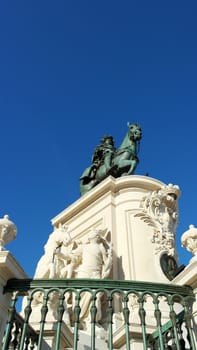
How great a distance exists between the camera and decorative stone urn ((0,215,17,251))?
15.2 ft

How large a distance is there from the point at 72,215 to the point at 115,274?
3282 mm

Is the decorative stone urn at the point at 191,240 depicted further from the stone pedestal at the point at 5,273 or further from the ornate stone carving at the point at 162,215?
the ornate stone carving at the point at 162,215

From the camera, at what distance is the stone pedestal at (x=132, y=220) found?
8.52 metres

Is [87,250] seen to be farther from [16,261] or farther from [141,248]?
[16,261]

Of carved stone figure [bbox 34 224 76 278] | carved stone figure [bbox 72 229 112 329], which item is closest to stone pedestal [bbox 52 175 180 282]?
carved stone figure [bbox 72 229 112 329]

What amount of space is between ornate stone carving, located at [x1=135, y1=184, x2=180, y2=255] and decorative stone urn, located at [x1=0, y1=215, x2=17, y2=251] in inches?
193

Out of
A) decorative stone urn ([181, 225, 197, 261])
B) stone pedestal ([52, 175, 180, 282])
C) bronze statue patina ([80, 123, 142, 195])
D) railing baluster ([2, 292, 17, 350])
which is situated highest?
bronze statue patina ([80, 123, 142, 195])

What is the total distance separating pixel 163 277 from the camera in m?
8.34

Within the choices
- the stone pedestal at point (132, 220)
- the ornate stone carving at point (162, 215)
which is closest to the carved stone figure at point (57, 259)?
the stone pedestal at point (132, 220)

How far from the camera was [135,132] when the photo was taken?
14.5 meters

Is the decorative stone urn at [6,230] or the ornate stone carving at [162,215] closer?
the decorative stone urn at [6,230]

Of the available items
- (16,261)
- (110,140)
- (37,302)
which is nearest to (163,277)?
(37,302)

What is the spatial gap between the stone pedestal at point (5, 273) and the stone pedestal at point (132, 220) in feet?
13.9

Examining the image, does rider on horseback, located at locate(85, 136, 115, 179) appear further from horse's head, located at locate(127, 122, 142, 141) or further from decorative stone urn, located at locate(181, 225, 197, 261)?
decorative stone urn, located at locate(181, 225, 197, 261)
